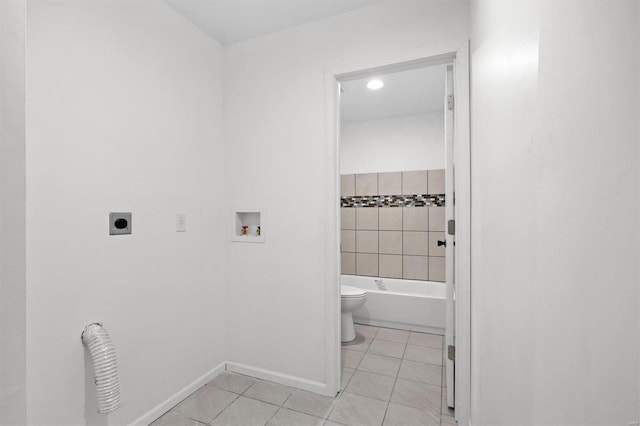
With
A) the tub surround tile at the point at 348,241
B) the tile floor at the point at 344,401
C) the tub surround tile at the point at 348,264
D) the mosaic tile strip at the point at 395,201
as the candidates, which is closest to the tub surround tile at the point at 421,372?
the tile floor at the point at 344,401

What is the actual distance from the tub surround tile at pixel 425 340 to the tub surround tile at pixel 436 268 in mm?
715

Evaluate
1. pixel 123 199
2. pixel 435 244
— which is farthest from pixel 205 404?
pixel 435 244

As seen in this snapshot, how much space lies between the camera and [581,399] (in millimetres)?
443

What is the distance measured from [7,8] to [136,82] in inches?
59.9

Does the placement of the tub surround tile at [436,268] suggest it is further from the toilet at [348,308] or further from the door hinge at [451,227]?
the door hinge at [451,227]

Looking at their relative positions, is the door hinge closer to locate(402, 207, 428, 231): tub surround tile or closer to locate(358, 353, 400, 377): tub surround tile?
locate(358, 353, 400, 377): tub surround tile

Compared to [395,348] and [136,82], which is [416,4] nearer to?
[136,82]

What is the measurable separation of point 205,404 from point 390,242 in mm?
2626

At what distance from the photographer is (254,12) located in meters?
1.96

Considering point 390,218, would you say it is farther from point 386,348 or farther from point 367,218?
point 386,348

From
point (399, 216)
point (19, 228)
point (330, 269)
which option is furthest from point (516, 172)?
point (399, 216)

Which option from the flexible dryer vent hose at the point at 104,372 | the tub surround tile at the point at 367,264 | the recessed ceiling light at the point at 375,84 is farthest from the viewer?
the tub surround tile at the point at 367,264

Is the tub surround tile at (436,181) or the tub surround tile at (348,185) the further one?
the tub surround tile at (348,185)

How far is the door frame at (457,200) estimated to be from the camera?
66.2 inches
